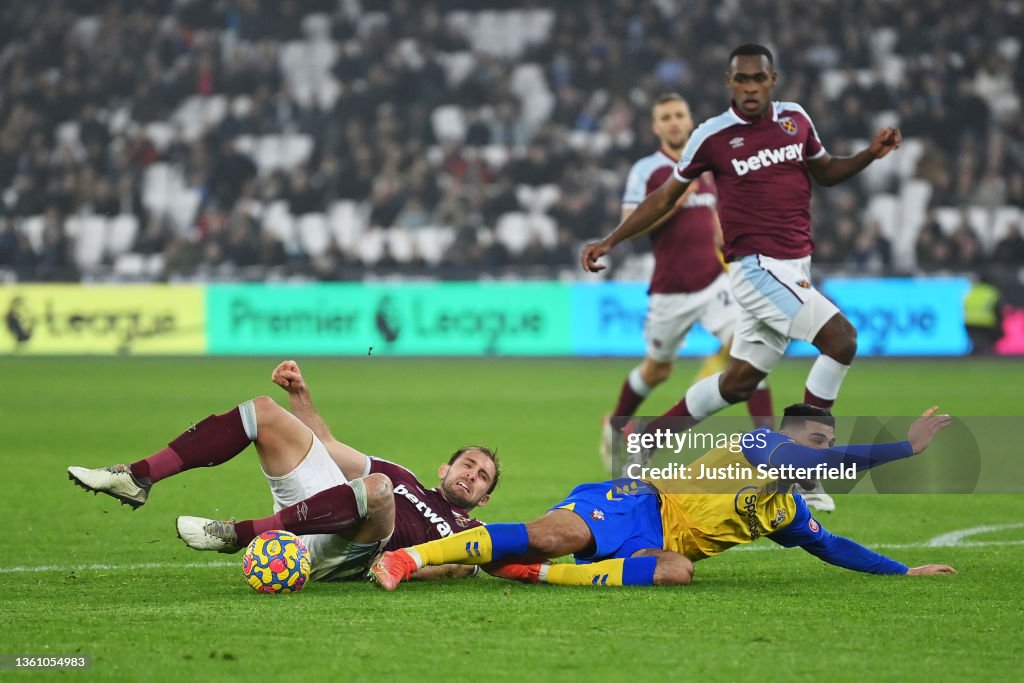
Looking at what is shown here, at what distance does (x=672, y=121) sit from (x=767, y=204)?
7.83 feet

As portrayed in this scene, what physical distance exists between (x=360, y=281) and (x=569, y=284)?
2818mm

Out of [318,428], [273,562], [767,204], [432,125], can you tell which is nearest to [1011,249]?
[432,125]

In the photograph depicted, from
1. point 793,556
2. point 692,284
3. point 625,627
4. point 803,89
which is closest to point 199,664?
point 625,627

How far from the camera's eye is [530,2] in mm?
26875

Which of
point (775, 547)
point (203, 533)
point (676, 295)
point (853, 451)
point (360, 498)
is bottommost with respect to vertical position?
point (775, 547)

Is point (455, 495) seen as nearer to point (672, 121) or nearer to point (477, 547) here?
point (477, 547)

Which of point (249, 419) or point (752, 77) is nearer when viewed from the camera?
point (249, 419)

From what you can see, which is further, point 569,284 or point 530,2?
point 530,2

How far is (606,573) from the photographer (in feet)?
19.8

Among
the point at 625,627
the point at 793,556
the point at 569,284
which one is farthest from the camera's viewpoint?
the point at 569,284

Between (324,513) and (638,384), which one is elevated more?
(638,384)

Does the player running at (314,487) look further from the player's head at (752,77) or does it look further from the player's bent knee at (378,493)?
the player's head at (752,77)

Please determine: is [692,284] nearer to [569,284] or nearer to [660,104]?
[660,104]

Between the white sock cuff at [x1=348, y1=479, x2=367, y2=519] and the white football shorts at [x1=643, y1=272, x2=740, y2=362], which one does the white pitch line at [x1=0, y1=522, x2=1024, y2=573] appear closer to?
the white sock cuff at [x1=348, y1=479, x2=367, y2=519]
